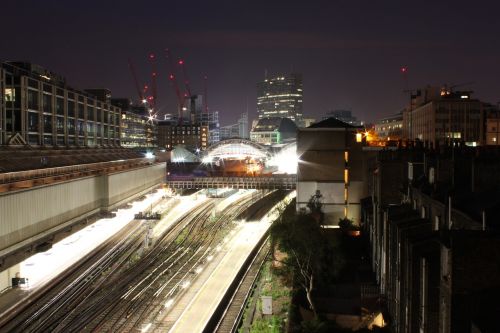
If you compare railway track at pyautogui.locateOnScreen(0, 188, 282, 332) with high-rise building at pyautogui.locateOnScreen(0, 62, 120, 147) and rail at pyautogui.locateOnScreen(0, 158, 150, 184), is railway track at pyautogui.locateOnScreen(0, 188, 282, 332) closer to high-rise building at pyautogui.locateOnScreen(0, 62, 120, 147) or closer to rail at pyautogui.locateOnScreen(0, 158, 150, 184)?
rail at pyautogui.locateOnScreen(0, 158, 150, 184)

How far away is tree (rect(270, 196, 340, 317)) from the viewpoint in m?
22.5

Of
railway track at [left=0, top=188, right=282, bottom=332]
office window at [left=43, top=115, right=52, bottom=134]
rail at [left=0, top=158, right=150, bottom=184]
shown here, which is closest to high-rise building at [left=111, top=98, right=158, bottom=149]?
office window at [left=43, top=115, right=52, bottom=134]

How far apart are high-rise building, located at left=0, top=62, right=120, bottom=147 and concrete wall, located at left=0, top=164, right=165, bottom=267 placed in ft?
34.4

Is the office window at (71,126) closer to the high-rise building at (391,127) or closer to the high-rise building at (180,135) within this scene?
the high-rise building at (391,127)

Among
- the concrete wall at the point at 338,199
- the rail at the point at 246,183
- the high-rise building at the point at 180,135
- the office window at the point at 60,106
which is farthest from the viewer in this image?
the high-rise building at the point at 180,135

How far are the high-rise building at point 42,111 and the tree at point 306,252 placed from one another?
27472mm

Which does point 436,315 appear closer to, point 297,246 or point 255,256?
point 297,246

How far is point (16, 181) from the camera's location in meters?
26.1

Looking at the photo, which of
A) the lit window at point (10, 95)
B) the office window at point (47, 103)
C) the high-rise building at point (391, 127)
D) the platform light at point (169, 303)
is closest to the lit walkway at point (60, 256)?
the platform light at point (169, 303)

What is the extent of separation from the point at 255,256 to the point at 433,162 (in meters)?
16.3

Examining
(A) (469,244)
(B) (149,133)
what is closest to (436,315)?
(A) (469,244)

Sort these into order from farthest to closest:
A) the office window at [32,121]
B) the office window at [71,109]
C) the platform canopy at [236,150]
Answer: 1. the platform canopy at [236,150]
2. the office window at [71,109]
3. the office window at [32,121]

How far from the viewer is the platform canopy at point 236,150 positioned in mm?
88562

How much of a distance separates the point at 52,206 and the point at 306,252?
13509 millimetres
